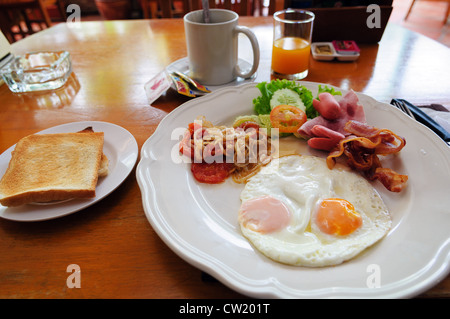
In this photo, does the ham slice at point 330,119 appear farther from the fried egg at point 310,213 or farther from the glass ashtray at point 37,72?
the glass ashtray at point 37,72

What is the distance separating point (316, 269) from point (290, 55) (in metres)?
1.44

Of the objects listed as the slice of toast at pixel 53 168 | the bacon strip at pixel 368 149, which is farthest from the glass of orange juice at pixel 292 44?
the slice of toast at pixel 53 168

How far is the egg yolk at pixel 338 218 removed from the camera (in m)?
1.04

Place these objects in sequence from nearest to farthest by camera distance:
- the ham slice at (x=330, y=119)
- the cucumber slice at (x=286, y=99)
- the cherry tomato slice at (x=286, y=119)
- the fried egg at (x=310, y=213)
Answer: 1. the fried egg at (x=310, y=213)
2. the ham slice at (x=330, y=119)
3. the cherry tomato slice at (x=286, y=119)
4. the cucumber slice at (x=286, y=99)

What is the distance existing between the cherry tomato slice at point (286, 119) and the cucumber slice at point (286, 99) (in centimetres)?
8

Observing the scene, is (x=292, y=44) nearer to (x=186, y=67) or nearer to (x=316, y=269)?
(x=186, y=67)

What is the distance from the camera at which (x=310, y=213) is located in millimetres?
A: 1089

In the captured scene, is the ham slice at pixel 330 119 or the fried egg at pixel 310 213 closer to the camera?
the fried egg at pixel 310 213

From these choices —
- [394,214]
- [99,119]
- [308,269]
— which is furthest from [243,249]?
[99,119]

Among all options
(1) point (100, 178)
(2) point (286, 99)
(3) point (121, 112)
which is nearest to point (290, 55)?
(2) point (286, 99)

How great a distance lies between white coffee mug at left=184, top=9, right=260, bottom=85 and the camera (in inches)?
63.9

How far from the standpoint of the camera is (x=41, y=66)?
2062 millimetres

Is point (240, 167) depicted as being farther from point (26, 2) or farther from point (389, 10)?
point (26, 2)
